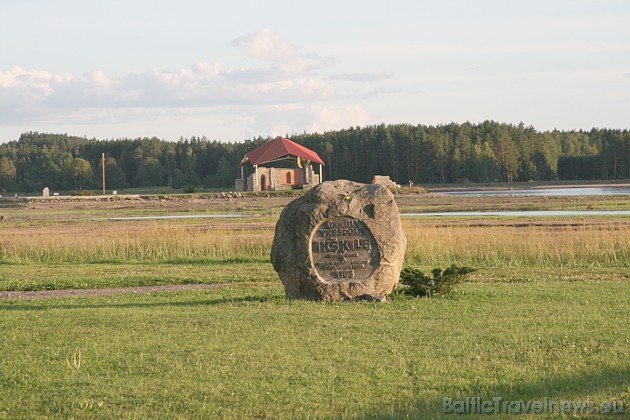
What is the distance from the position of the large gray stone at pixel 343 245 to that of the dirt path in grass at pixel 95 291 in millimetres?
4697

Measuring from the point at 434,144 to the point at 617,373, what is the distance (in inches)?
5016

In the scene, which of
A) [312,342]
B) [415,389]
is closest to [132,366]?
[312,342]

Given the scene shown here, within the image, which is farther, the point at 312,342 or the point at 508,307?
the point at 508,307

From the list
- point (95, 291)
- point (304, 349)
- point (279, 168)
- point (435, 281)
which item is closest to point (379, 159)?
point (279, 168)

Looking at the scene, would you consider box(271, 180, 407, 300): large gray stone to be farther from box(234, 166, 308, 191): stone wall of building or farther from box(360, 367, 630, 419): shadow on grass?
box(234, 166, 308, 191): stone wall of building

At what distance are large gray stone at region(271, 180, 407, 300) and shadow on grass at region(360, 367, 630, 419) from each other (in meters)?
6.91

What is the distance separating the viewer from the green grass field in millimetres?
9570

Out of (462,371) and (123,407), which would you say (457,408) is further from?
(123,407)

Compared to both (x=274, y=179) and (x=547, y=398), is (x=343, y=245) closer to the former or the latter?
(x=547, y=398)

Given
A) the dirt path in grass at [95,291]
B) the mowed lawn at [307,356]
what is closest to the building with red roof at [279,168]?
the dirt path in grass at [95,291]

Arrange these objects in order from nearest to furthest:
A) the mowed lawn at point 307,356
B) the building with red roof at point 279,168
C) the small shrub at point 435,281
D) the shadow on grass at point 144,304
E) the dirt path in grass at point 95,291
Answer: the mowed lawn at point 307,356, the shadow on grass at point 144,304, the small shrub at point 435,281, the dirt path in grass at point 95,291, the building with red roof at point 279,168

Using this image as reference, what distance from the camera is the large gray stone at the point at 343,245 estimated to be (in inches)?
669

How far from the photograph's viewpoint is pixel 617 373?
34.1 ft

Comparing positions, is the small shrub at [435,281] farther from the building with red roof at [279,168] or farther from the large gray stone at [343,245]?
the building with red roof at [279,168]
